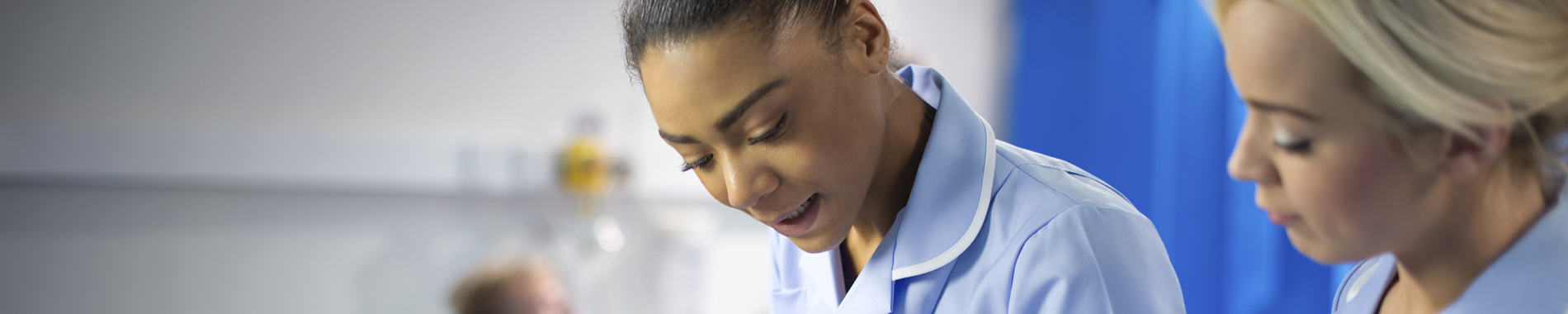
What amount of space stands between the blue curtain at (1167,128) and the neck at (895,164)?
1.33 m

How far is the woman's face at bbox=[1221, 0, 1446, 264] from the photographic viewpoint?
487mm

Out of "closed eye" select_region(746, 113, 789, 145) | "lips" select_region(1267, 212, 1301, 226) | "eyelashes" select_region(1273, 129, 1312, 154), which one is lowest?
"lips" select_region(1267, 212, 1301, 226)

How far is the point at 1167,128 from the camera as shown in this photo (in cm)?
238

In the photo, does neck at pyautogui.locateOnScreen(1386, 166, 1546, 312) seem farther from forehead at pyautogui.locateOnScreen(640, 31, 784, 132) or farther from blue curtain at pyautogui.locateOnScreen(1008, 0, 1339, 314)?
blue curtain at pyautogui.locateOnScreen(1008, 0, 1339, 314)

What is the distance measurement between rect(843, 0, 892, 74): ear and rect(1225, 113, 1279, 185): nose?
1.30 feet

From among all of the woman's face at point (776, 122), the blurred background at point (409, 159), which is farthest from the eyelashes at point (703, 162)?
the blurred background at point (409, 159)

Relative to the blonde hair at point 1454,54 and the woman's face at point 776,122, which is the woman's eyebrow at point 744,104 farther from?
the blonde hair at point 1454,54

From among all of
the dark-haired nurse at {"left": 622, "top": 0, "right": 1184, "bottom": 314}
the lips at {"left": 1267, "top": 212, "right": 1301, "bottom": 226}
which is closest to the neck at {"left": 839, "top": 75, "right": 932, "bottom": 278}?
the dark-haired nurse at {"left": 622, "top": 0, "right": 1184, "bottom": 314}

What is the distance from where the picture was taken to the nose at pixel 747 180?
836 millimetres

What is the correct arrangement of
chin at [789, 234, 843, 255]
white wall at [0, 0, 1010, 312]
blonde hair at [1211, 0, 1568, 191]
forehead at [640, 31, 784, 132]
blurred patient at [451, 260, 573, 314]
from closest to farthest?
blonde hair at [1211, 0, 1568, 191] < forehead at [640, 31, 784, 132] < chin at [789, 234, 843, 255] < white wall at [0, 0, 1010, 312] < blurred patient at [451, 260, 573, 314]

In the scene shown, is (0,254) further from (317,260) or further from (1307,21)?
(1307,21)

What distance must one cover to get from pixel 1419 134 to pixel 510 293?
202 cm

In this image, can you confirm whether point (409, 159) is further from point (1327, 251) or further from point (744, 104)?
point (1327, 251)

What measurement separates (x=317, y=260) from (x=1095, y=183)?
1963mm
